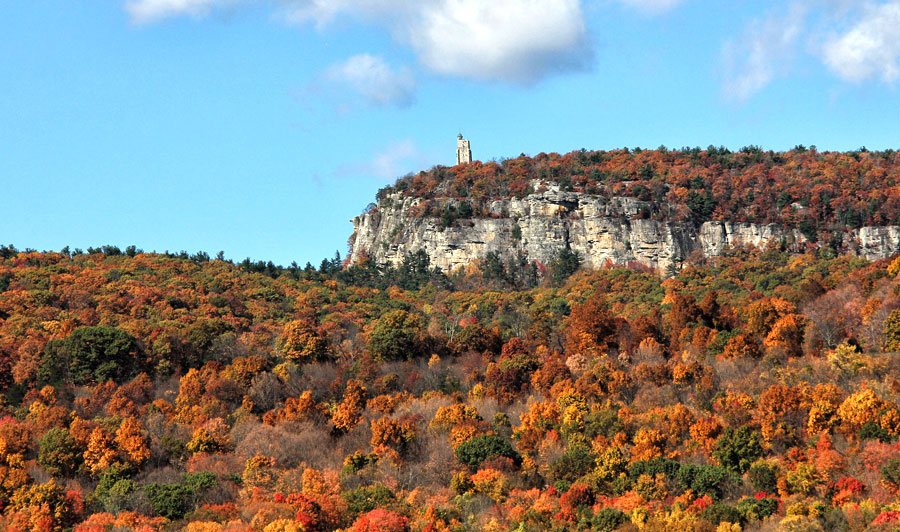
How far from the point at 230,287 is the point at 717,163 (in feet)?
223

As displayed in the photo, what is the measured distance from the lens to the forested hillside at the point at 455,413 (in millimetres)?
54000

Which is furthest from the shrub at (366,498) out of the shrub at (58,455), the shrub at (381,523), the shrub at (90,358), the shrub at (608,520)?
the shrub at (90,358)

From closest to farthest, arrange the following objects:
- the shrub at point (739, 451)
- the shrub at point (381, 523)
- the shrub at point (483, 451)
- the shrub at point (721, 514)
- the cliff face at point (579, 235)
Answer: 1. the shrub at point (721, 514)
2. the shrub at point (381, 523)
3. the shrub at point (739, 451)
4. the shrub at point (483, 451)
5. the cliff face at point (579, 235)

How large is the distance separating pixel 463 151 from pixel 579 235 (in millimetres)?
35437

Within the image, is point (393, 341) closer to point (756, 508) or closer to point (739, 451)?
point (739, 451)

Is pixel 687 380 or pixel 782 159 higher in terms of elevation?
pixel 782 159

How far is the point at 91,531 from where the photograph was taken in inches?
2061

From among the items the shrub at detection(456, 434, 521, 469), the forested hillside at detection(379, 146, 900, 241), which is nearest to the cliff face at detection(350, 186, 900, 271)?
the forested hillside at detection(379, 146, 900, 241)

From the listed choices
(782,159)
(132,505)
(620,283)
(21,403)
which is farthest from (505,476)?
(782,159)

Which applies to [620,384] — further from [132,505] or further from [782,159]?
[782,159]

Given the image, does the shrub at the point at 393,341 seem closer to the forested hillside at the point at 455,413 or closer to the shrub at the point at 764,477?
the forested hillside at the point at 455,413

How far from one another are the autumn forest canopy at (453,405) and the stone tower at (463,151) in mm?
48717

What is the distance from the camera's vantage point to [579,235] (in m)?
135

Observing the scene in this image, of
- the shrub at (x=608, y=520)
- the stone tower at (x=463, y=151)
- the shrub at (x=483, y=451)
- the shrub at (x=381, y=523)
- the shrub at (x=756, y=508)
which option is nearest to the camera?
the shrub at (x=756, y=508)
